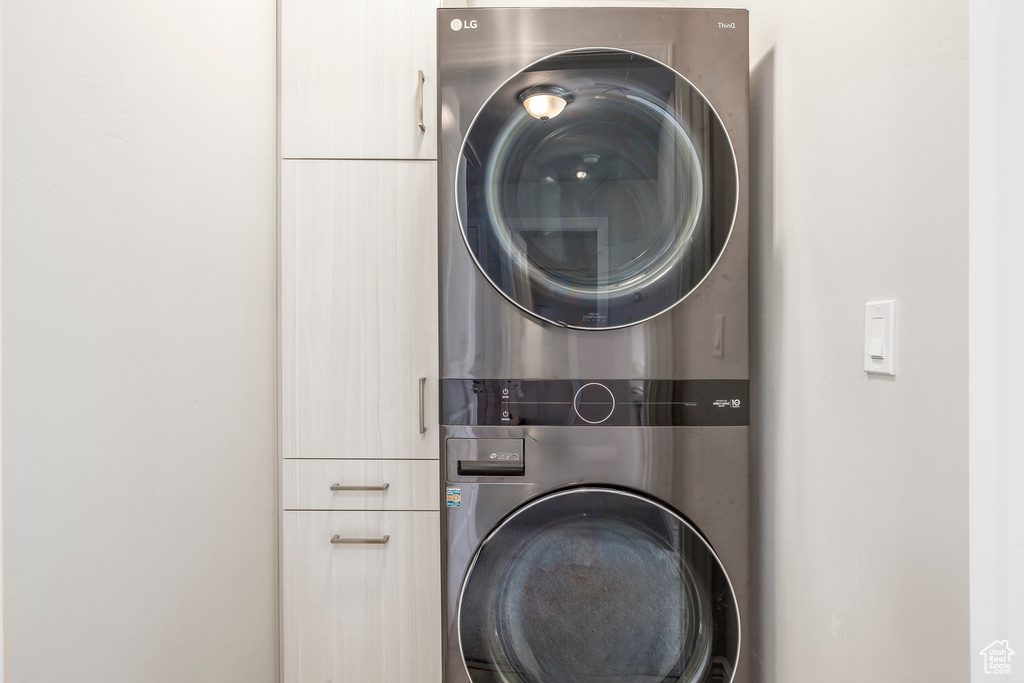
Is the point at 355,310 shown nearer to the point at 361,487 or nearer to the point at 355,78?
the point at 361,487

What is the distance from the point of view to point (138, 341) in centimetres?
88

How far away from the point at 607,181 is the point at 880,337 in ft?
1.74

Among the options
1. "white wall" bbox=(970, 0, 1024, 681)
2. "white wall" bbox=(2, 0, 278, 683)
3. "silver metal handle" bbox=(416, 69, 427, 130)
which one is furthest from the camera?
"silver metal handle" bbox=(416, 69, 427, 130)

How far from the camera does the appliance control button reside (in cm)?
105

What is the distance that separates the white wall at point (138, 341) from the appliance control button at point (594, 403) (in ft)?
2.45

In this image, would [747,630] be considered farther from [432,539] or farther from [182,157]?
[182,157]

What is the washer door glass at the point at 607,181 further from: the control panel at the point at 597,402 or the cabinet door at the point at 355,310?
the cabinet door at the point at 355,310

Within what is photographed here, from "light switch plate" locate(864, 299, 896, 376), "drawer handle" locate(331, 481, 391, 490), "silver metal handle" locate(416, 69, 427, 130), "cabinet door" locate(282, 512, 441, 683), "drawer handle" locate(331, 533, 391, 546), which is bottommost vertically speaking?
"cabinet door" locate(282, 512, 441, 683)

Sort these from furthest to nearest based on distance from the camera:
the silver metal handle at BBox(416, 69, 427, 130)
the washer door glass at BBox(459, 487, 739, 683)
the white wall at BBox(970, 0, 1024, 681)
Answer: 1. the silver metal handle at BBox(416, 69, 427, 130)
2. the washer door glass at BBox(459, 487, 739, 683)
3. the white wall at BBox(970, 0, 1024, 681)

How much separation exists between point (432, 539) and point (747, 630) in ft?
→ 2.35

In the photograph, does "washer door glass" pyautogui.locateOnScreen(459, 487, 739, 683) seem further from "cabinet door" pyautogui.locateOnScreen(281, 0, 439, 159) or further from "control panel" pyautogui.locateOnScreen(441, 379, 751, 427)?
"cabinet door" pyautogui.locateOnScreen(281, 0, 439, 159)

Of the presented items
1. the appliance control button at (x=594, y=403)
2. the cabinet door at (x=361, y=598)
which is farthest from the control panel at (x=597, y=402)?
the cabinet door at (x=361, y=598)

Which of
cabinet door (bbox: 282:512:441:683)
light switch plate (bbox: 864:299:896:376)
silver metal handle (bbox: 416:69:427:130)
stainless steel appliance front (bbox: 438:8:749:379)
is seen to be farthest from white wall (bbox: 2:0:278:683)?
light switch plate (bbox: 864:299:896:376)

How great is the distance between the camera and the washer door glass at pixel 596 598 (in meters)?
1.01
